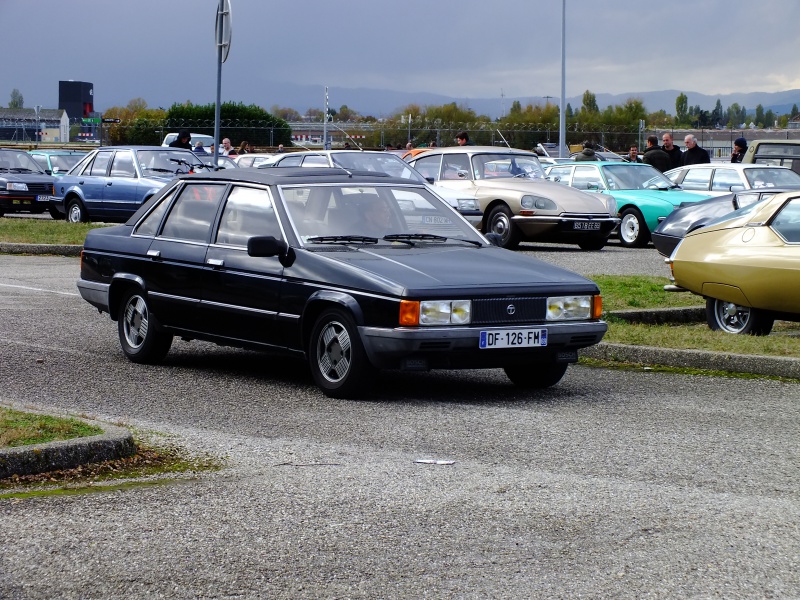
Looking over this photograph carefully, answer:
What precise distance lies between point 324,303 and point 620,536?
3825mm

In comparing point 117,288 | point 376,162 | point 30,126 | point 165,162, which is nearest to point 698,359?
point 117,288

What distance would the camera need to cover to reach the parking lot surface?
15.4 ft

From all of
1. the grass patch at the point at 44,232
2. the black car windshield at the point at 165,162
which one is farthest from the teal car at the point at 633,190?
the grass patch at the point at 44,232

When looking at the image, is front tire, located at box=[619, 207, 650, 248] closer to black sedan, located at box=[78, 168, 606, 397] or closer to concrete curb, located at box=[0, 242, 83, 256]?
concrete curb, located at box=[0, 242, 83, 256]

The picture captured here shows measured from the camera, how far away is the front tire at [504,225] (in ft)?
69.9

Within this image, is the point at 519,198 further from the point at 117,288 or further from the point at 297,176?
the point at 297,176

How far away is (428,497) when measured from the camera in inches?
231

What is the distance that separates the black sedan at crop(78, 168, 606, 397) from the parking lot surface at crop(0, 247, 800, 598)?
0.35m

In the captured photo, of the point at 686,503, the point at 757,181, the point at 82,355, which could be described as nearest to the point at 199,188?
the point at 82,355

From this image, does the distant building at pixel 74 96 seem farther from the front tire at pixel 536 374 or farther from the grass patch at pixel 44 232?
the front tire at pixel 536 374

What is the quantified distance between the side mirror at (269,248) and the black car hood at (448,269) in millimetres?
203

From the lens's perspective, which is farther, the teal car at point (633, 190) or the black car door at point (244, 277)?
the teal car at point (633, 190)

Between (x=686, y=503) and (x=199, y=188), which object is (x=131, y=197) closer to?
(x=199, y=188)

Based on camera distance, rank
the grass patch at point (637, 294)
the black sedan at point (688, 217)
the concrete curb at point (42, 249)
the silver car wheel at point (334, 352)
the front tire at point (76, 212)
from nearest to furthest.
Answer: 1. the silver car wheel at point (334, 352)
2. the grass patch at point (637, 294)
3. the black sedan at point (688, 217)
4. the concrete curb at point (42, 249)
5. the front tire at point (76, 212)
